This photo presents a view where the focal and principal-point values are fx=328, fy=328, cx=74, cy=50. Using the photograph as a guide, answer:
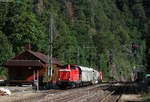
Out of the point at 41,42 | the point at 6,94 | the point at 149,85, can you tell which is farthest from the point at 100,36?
the point at 6,94

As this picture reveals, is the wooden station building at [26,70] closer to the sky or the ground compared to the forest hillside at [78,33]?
closer to the ground

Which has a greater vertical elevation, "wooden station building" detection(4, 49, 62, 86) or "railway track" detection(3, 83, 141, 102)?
"wooden station building" detection(4, 49, 62, 86)

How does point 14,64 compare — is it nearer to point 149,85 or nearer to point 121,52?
point 149,85

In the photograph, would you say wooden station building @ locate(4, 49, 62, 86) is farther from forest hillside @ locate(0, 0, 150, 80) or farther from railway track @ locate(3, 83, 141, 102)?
railway track @ locate(3, 83, 141, 102)

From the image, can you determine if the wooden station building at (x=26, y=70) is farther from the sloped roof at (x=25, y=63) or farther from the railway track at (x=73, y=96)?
the railway track at (x=73, y=96)

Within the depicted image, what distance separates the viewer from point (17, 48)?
7156 cm

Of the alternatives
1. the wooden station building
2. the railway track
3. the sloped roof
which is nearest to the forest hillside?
the wooden station building

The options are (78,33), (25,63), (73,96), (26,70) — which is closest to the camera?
(73,96)

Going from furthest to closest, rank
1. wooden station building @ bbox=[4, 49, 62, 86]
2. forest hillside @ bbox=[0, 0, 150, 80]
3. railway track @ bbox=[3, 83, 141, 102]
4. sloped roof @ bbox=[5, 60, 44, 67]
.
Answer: forest hillside @ bbox=[0, 0, 150, 80] → wooden station building @ bbox=[4, 49, 62, 86] → sloped roof @ bbox=[5, 60, 44, 67] → railway track @ bbox=[3, 83, 141, 102]

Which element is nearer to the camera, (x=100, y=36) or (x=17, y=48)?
(x=17, y=48)

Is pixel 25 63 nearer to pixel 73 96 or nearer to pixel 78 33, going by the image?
pixel 73 96

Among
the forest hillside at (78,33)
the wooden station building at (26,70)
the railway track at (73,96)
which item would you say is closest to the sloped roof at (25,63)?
the wooden station building at (26,70)

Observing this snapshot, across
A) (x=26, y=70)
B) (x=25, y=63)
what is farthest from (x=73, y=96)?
(x=26, y=70)

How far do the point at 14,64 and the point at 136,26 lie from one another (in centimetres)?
7310
